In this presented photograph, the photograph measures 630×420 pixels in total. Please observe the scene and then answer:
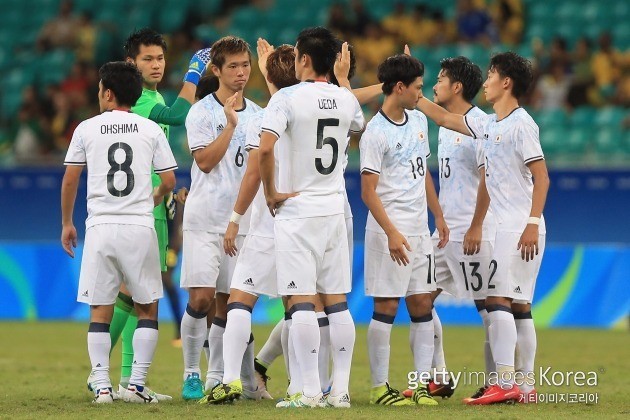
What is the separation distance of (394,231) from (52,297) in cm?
1027

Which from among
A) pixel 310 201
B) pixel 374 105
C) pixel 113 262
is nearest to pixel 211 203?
Result: pixel 113 262

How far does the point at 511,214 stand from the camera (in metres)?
8.77

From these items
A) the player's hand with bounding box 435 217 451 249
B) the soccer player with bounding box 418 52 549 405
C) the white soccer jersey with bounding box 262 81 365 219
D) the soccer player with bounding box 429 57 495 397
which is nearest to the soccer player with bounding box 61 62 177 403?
the white soccer jersey with bounding box 262 81 365 219

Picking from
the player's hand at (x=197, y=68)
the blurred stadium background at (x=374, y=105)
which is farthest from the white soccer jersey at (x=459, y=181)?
the blurred stadium background at (x=374, y=105)

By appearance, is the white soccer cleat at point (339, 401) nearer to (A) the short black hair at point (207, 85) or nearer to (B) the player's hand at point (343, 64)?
(B) the player's hand at point (343, 64)

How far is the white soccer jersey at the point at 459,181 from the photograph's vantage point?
9516 mm

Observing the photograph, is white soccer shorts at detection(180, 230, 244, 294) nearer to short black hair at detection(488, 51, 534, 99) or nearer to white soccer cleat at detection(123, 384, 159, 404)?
white soccer cleat at detection(123, 384, 159, 404)

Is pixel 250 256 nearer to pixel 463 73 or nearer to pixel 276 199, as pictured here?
pixel 276 199

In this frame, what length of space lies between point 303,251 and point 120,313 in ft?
6.53

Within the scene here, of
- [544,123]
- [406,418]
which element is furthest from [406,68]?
[544,123]

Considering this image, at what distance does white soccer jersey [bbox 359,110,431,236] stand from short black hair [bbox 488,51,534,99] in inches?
29.6

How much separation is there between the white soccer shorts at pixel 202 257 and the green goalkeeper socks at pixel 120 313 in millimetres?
617

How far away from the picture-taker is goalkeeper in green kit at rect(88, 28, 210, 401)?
360 inches

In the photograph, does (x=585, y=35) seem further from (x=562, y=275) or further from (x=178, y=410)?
(x=178, y=410)
